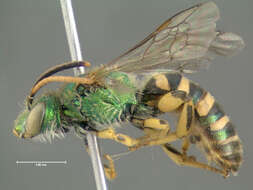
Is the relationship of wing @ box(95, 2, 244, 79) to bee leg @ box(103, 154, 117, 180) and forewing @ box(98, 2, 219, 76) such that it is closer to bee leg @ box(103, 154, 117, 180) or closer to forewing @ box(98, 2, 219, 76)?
forewing @ box(98, 2, 219, 76)

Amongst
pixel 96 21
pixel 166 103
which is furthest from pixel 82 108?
pixel 96 21

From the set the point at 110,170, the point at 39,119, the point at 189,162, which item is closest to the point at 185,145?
the point at 189,162

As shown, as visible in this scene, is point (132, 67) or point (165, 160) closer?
point (132, 67)

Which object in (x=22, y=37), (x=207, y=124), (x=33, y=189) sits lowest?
(x=33, y=189)

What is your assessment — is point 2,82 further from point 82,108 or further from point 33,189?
point 82,108

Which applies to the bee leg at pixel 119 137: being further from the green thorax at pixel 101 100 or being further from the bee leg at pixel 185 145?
the bee leg at pixel 185 145

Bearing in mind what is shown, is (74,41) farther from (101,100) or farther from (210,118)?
(210,118)

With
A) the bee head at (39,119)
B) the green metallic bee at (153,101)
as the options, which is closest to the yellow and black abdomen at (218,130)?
the green metallic bee at (153,101)
